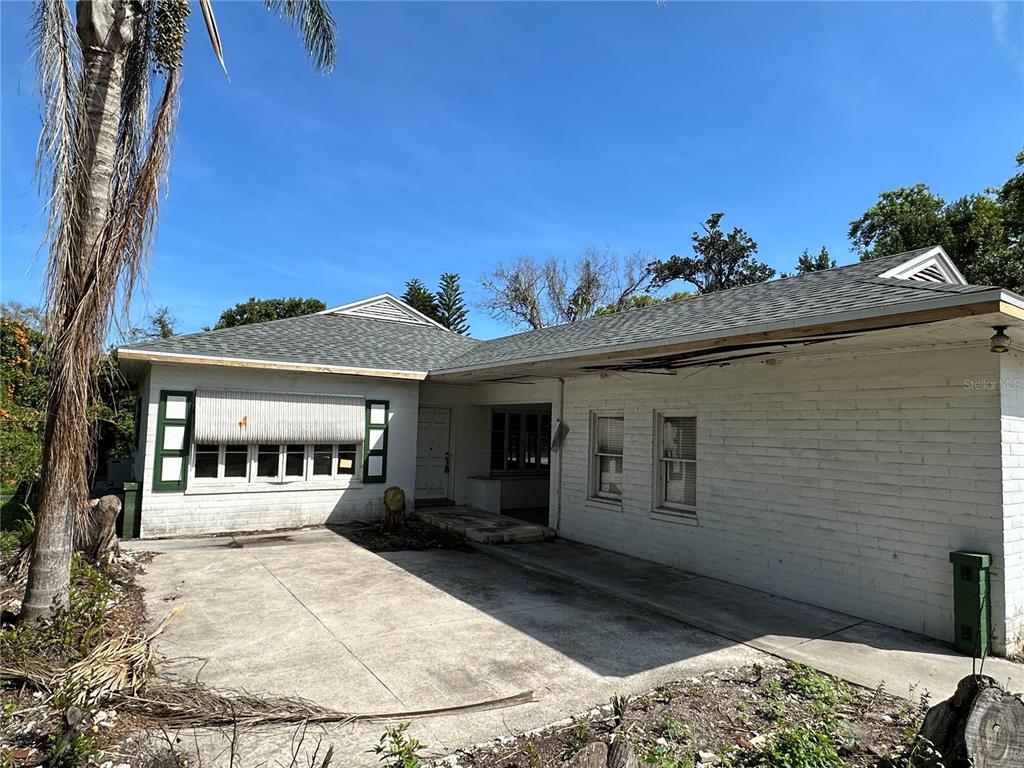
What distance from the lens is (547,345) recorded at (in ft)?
34.7

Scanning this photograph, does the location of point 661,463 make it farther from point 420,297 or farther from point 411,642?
point 420,297

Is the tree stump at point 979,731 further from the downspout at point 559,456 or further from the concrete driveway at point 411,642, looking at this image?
the downspout at point 559,456

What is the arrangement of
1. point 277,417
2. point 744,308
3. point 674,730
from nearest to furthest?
point 674,730
point 744,308
point 277,417

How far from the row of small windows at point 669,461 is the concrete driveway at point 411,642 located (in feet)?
7.43

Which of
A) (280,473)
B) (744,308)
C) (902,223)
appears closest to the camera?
(744,308)

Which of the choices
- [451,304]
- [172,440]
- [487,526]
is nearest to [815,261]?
[451,304]

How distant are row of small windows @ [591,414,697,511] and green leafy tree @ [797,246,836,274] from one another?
26210 mm

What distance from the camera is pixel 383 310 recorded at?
51.9ft

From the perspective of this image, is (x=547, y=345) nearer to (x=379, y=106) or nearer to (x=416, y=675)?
(x=379, y=106)

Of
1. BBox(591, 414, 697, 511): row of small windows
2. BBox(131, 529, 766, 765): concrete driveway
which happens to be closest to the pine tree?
BBox(591, 414, 697, 511): row of small windows

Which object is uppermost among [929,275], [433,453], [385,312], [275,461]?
[385,312]

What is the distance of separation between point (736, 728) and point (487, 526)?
6.97m

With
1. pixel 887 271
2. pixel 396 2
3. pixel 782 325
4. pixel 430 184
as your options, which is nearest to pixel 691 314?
pixel 887 271

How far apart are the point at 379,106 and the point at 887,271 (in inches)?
338
